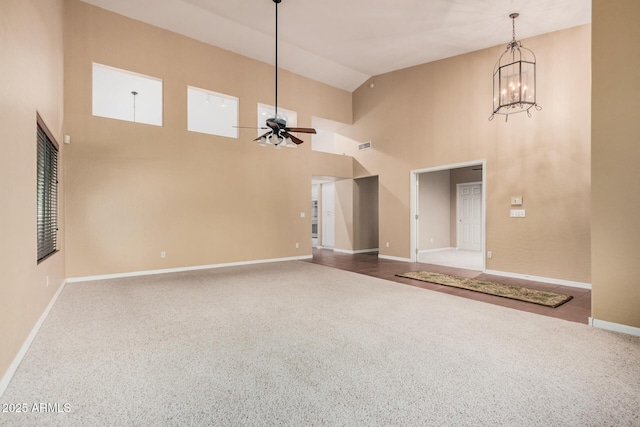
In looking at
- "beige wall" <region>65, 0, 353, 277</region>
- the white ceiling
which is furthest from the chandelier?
"beige wall" <region>65, 0, 353, 277</region>

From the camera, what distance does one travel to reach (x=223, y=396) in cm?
192

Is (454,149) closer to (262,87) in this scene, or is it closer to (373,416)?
(262,87)

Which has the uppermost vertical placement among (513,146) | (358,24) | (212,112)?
(358,24)

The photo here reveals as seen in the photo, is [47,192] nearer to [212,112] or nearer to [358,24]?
[212,112]

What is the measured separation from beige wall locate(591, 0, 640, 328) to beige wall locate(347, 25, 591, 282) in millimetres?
2308

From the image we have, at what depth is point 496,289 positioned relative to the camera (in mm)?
4672

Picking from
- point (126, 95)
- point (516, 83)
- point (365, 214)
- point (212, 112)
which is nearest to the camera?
point (516, 83)

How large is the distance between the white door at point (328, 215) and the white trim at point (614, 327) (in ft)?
23.3

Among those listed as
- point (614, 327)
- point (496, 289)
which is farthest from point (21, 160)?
point (496, 289)

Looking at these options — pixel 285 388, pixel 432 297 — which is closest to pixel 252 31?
pixel 432 297

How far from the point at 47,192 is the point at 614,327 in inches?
269

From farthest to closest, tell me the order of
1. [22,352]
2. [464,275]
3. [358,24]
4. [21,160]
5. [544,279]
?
[464,275] → [358,24] → [544,279] → [21,160] → [22,352]

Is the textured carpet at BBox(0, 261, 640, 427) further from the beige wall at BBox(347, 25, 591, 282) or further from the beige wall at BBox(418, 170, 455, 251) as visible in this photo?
the beige wall at BBox(418, 170, 455, 251)

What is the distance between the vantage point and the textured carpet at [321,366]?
A: 5.74 feet
